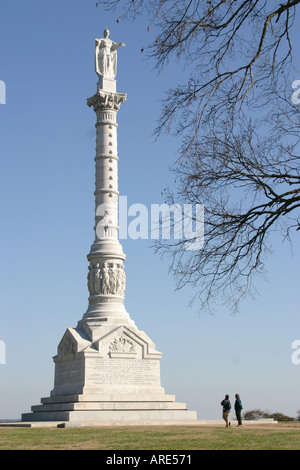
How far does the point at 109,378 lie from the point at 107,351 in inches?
52.5

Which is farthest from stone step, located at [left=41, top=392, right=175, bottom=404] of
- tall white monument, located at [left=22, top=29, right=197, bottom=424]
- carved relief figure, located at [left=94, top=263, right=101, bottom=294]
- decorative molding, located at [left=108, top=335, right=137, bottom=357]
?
carved relief figure, located at [left=94, top=263, right=101, bottom=294]

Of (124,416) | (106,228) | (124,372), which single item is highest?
(106,228)

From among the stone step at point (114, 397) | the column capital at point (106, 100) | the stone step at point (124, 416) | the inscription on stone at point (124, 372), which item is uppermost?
the column capital at point (106, 100)

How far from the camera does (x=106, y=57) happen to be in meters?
38.3

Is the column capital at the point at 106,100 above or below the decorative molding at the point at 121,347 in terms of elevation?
above

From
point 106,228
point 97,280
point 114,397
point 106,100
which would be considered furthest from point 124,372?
point 106,100

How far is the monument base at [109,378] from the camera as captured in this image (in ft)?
98.3

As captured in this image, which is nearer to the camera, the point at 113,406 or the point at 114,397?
the point at 113,406

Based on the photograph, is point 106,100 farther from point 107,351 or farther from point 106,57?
point 107,351

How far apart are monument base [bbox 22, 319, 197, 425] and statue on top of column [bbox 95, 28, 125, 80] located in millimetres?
14926

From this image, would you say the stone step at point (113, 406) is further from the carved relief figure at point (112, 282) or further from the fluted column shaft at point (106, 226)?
the carved relief figure at point (112, 282)

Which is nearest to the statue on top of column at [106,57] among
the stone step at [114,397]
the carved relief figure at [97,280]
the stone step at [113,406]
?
the carved relief figure at [97,280]

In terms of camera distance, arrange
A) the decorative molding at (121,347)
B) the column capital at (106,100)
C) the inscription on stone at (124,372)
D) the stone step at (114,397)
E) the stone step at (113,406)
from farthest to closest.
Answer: the column capital at (106,100), the decorative molding at (121,347), the inscription on stone at (124,372), the stone step at (114,397), the stone step at (113,406)

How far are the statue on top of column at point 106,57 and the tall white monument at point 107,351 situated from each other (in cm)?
60
